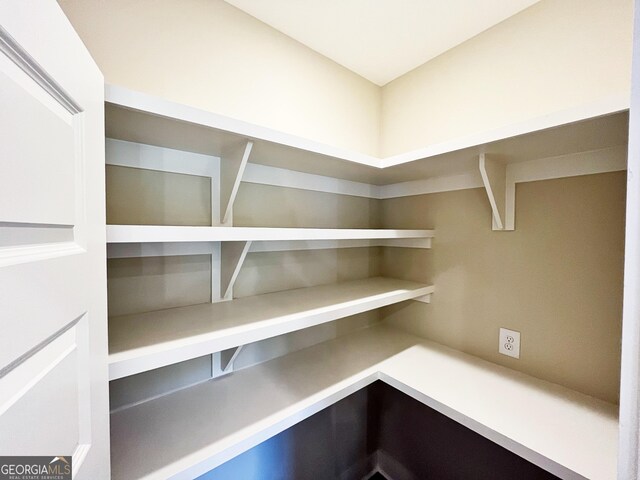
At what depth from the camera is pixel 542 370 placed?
1.02 m

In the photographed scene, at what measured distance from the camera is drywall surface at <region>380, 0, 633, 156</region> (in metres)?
0.87

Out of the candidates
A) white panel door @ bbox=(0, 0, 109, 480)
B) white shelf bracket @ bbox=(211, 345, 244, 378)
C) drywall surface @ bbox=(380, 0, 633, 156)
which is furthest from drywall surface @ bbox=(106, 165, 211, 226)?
drywall surface @ bbox=(380, 0, 633, 156)

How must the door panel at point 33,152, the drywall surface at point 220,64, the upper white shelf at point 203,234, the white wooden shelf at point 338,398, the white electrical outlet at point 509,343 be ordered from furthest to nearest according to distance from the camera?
the white electrical outlet at point 509,343, the drywall surface at point 220,64, the white wooden shelf at point 338,398, the upper white shelf at point 203,234, the door panel at point 33,152

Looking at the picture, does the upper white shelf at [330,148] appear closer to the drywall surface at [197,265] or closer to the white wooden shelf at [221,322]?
the drywall surface at [197,265]

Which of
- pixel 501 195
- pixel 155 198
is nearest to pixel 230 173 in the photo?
pixel 155 198

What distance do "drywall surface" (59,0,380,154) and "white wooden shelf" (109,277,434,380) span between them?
2.49 ft

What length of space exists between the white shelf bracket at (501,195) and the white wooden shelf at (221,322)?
18.1 inches

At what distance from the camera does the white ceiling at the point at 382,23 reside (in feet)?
3.43

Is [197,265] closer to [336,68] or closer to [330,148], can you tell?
[330,148]

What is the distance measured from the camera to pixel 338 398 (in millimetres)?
979

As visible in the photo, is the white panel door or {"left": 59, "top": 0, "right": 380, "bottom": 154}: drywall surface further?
{"left": 59, "top": 0, "right": 380, "bottom": 154}: drywall surface

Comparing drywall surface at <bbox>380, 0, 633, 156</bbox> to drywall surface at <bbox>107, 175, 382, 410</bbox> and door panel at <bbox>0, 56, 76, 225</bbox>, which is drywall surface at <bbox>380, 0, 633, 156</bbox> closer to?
drywall surface at <bbox>107, 175, 382, 410</bbox>

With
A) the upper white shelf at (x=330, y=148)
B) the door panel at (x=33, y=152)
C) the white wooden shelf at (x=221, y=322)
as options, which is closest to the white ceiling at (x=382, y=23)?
the upper white shelf at (x=330, y=148)

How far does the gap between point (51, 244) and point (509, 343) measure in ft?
4.73
